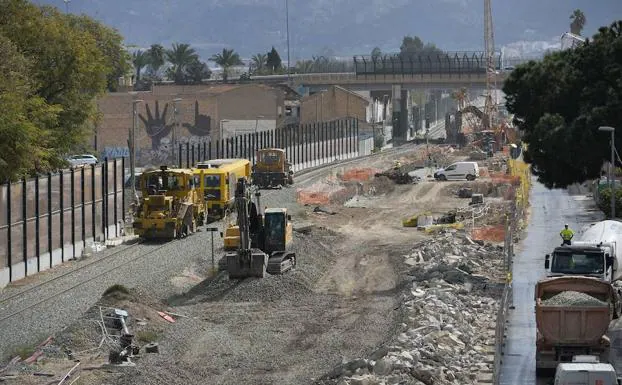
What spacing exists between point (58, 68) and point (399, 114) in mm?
114094

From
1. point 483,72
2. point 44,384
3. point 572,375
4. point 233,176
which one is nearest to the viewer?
point 572,375

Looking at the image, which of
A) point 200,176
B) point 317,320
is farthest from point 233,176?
point 317,320

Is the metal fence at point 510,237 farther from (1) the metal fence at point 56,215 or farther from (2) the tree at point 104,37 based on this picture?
(2) the tree at point 104,37

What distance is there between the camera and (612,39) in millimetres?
54406

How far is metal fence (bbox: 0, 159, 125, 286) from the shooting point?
48456 mm

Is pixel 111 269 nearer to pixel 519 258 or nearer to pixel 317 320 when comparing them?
pixel 317 320

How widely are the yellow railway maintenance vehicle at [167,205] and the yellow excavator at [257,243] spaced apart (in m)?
8.82

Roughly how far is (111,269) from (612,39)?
843 inches

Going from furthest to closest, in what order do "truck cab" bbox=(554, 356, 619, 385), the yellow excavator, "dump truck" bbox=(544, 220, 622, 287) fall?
the yellow excavator < "dump truck" bbox=(544, 220, 622, 287) < "truck cab" bbox=(554, 356, 619, 385)

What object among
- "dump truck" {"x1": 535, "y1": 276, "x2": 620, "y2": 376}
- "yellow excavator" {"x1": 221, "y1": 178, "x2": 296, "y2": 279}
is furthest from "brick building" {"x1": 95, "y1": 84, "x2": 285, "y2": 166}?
"dump truck" {"x1": 535, "y1": 276, "x2": 620, "y2": 376}

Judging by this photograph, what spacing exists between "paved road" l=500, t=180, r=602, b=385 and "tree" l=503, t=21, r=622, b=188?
167 inches

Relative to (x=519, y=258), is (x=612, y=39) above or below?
above

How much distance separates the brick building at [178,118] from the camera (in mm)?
130125

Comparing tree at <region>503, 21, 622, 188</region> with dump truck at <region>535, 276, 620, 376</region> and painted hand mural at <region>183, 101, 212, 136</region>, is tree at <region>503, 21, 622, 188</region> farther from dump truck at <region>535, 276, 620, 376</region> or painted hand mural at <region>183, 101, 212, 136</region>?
painted hand mural at <region>183, 101, 212, 136</region>
